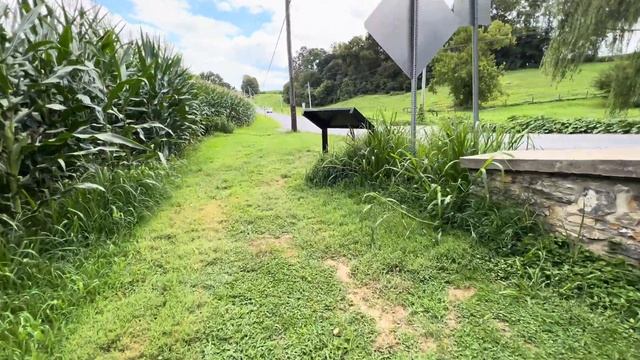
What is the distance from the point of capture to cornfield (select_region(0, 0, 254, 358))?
2.10 meters

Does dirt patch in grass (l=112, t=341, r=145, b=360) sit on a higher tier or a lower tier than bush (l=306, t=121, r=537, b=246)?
lower

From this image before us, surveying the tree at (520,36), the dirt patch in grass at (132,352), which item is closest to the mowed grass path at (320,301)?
the dirt patch in grass at (132,352)

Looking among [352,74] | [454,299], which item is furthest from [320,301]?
[352,74]

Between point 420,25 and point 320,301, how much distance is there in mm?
2901

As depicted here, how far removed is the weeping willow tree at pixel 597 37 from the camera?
730cm

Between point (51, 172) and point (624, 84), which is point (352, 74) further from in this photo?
point (51, 172)

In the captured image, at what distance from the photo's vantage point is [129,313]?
201 cm

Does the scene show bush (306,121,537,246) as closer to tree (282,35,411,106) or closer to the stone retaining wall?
the stone retaining wall

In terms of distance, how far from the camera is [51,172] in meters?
2.98

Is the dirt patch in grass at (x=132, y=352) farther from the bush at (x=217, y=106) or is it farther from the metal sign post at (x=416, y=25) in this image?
the bush at (x=217, y=106)

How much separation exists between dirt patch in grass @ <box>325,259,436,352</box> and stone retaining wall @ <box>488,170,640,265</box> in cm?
122

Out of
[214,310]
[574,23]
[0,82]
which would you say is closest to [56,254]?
[0,82]

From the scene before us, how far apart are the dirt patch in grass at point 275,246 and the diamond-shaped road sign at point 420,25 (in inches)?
86.2

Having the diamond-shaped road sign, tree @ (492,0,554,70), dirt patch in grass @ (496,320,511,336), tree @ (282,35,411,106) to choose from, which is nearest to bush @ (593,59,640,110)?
the diamond-shaped road sign
